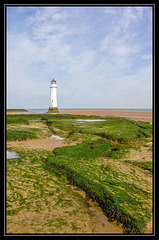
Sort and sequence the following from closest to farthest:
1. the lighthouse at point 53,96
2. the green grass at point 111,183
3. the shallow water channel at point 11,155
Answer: the green grass at point 111,183 → the shallow water channel at point 11,155 → the lighthouse at point 53,96

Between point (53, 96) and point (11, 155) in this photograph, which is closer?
point (11, 155)

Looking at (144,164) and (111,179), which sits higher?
(144,164)

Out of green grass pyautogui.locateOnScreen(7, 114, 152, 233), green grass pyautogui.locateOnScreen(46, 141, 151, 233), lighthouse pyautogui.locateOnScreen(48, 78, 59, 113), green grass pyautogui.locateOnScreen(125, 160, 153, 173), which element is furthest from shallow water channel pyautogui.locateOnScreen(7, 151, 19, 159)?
lighthouse pyautogui.locateOnScreen(48, 78, 59, 113)

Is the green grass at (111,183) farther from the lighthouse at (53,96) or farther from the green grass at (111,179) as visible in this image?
the lighthouse at (53,96)

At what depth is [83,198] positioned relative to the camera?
21.4 feet

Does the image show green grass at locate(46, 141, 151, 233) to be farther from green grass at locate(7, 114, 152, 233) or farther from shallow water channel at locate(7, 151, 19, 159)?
shallow water channel at locate(7, 151, 19, 159)

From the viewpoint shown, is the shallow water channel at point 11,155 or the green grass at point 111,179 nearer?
the green grass at point 111,179

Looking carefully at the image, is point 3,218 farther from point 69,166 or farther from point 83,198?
point 69,166

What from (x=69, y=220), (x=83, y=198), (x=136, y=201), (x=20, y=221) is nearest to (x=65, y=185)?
(x=83, y=198)

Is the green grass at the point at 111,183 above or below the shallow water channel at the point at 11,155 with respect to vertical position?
below

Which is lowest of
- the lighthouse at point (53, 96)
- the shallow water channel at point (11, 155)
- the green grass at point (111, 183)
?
the green grass at point (111, 183)

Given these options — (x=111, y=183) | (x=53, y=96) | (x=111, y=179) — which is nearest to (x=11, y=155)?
(x=111, y=179)

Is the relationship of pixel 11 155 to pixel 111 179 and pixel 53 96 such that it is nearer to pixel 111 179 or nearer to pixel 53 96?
pixel 111 179

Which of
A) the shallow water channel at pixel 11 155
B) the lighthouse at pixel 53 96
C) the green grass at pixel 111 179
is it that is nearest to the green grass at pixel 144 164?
the green grass at pixel 111 179
